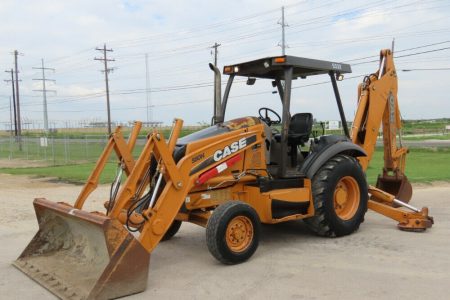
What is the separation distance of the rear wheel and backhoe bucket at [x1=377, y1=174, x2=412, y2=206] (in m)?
3.97

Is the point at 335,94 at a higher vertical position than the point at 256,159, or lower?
higher

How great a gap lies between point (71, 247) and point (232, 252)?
190 cm

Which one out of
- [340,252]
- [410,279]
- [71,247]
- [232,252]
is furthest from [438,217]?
[71,247]

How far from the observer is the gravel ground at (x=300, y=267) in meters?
4.81

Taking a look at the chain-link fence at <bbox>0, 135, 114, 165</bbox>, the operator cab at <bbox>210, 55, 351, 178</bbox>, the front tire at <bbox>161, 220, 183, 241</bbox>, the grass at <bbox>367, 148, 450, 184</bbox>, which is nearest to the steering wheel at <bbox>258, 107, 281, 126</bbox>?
the operator cab at <bbox>210, 55, 351, 178</bbox>

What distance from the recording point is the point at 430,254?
236 inches

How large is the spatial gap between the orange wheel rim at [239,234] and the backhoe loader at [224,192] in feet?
0.04

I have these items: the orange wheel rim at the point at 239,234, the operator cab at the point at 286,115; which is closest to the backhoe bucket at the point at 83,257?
the orange wheel rim at the point at 239,234

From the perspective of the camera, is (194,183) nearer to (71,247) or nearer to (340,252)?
(71,247)

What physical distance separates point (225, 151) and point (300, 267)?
1.67m

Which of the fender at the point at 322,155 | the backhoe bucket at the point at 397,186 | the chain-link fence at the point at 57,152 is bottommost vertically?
the chain-link fence at the point at 57,152

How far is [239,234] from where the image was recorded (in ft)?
18.9

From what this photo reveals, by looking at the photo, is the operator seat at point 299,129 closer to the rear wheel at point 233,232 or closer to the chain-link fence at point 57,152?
the rear wheel at point 233,232

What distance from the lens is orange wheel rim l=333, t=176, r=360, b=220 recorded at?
23.2ft
